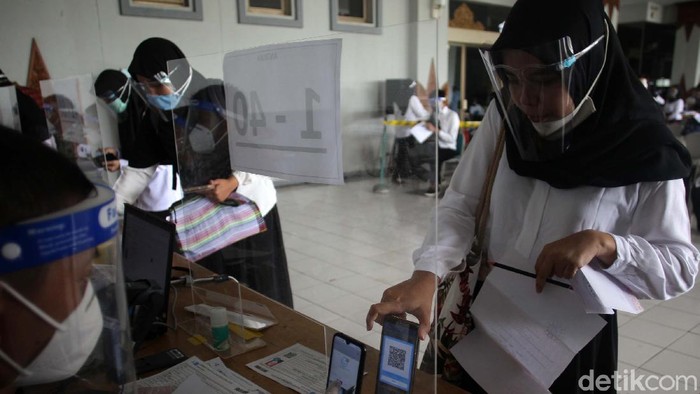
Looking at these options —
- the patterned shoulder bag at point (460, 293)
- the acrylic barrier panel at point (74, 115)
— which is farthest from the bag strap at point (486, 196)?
the acrylic barrier panel at point (74, 115)

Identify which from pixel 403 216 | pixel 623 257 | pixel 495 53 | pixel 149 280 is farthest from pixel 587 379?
pixel 149 280

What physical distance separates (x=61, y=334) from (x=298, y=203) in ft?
2.60

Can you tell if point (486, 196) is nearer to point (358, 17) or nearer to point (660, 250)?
point (660, 250)

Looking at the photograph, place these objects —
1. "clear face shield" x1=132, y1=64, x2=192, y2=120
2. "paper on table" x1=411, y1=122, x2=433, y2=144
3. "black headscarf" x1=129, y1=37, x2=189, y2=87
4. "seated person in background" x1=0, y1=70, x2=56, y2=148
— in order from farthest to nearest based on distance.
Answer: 1. "seated person in background" x1=0, y1=70, x2=56, y2=148
2. "black headscarf" x1=129, y1=37, x2=189, y2=87
3. "clear face shield" x1=132, y1=64, x2=192, y2=120
4. "paper on table" x1=411, y1=122, x2=433, y2=144

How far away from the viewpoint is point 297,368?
0.95m

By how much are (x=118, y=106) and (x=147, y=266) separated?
8.82 feet

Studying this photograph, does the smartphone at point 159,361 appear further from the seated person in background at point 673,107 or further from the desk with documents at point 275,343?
the seated person in background at point 673,107

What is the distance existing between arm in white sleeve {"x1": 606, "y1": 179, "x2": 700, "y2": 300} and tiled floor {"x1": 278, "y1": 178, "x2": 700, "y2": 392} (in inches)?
15.1

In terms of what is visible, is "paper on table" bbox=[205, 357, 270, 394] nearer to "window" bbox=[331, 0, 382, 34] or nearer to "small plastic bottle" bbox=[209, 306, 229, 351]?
"small plastic bottle" bbox=[209, 306, 229, 351]

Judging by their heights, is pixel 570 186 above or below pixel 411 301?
above

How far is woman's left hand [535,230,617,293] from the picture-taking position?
83 cm

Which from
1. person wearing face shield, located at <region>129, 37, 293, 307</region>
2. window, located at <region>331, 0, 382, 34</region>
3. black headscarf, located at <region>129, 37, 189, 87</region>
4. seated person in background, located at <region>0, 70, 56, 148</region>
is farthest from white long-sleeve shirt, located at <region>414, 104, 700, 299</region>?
seated person in background, located at <region>0, 70, 56, 148</region>

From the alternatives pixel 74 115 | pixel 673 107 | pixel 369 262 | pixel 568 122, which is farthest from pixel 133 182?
pixel 673 107

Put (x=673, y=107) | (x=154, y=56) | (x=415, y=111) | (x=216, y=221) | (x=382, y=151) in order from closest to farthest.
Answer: (x=415, y=111)
(x=382, y=151)
(x=216, y=221)
(x=154, y=56)
(x=673, y=107)
